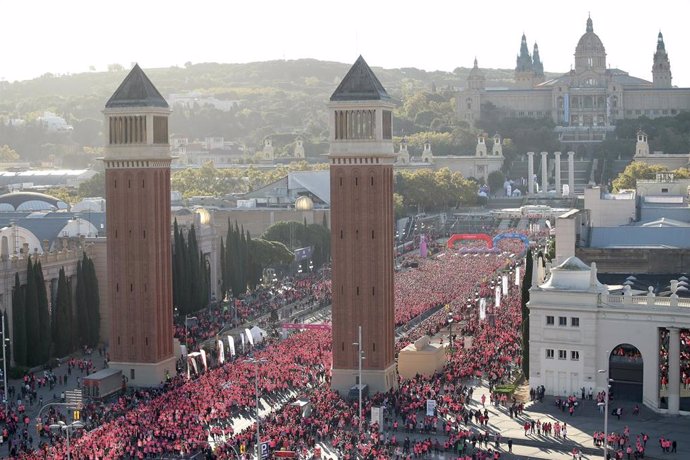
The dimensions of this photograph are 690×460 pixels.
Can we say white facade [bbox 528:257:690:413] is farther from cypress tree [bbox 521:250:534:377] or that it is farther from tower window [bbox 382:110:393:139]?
tower window [bbox 382:110:393:139]

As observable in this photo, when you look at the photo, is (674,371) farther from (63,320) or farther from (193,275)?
(193,275)

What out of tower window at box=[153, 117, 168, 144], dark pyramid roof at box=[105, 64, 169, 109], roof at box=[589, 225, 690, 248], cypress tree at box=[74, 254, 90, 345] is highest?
dark pyramid roof at box=[105, 64, 169, 109]

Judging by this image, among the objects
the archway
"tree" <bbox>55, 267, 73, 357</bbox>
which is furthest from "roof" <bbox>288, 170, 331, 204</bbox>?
the archway

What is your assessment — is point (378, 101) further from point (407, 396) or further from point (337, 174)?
point (407, 396)

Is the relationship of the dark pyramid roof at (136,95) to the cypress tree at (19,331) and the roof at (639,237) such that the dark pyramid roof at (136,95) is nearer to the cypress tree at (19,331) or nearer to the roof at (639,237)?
the cypress tree at (19,331)

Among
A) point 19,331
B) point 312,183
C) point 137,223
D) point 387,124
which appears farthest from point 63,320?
point 312,183

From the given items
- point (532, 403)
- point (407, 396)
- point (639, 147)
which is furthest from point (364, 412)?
point (639, 147)
